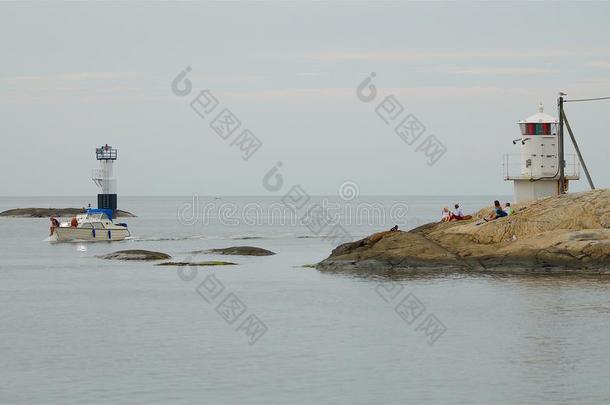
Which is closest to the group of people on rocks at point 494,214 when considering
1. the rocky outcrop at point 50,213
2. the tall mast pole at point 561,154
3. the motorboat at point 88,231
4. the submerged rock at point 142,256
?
the tall mast pole at point 561,154

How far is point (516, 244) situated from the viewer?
4562cm

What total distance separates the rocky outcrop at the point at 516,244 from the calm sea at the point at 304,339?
163cm

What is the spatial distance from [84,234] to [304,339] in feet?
196

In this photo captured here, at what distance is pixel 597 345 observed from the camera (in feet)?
88.9

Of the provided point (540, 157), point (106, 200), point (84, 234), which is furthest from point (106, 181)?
point (540, 157)

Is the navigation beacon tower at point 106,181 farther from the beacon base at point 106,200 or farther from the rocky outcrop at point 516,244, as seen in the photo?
the rocky outcrop at point 516,244

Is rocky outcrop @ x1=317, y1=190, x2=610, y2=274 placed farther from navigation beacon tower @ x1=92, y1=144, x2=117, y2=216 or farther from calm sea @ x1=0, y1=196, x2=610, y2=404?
navigation beacon tower @ x1=92, y1=144, x2=117, y2=216

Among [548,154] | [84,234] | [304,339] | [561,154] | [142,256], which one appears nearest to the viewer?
[304,339]

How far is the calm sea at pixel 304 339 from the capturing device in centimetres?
2238

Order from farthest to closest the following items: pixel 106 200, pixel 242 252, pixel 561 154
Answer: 1. pixel 106 200
2. pixel 242 252
3. pixel 561 154

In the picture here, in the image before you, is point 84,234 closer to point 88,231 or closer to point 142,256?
point 88,231

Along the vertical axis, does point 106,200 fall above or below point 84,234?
above

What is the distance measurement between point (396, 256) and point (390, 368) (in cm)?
2168

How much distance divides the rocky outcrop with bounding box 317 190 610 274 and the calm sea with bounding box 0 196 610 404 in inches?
64.3
